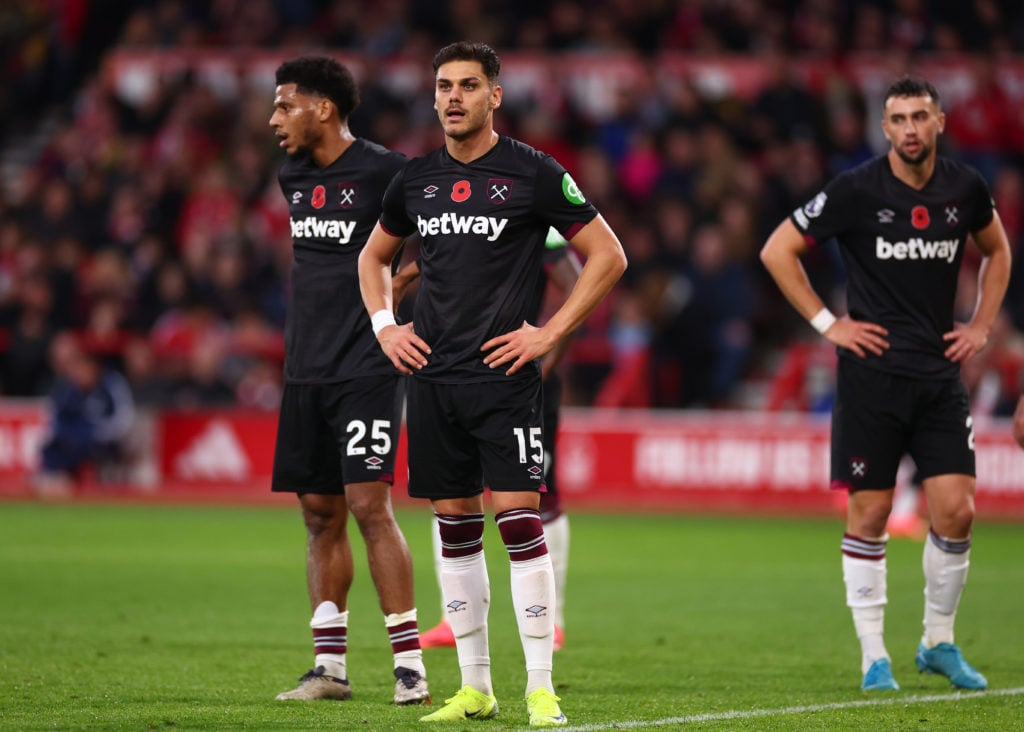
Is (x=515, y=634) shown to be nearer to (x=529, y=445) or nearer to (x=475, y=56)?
(x=529, y=445)

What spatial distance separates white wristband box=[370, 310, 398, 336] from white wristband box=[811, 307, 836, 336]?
2.24 m

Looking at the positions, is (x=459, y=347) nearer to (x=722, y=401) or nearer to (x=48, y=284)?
(x=722, y=401)

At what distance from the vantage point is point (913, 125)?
791cm

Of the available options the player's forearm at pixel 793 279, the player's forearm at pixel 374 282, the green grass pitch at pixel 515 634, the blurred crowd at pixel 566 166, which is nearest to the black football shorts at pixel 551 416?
the green grass pitch at pixel 515 634

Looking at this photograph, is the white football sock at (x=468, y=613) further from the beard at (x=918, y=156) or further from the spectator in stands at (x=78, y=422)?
the spectator in stands at (x=78, y=422)

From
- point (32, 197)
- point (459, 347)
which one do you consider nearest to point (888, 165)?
point (459, 347)

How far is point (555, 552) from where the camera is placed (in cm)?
952

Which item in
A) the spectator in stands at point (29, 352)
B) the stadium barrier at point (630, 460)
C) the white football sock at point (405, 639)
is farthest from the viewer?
the spectator in stands at point (29, 352)

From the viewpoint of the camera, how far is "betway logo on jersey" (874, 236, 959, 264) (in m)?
7.93

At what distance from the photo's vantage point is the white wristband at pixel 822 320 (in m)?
8.12

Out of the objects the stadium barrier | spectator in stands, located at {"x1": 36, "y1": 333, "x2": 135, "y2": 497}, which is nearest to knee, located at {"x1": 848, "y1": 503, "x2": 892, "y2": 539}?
the stadium barrier

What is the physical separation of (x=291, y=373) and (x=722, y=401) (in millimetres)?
12078

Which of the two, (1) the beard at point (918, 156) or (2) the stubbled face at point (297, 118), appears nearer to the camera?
(2) the stubbled face at point (297, 118)

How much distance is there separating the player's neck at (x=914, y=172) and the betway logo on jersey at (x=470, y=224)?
235cm
